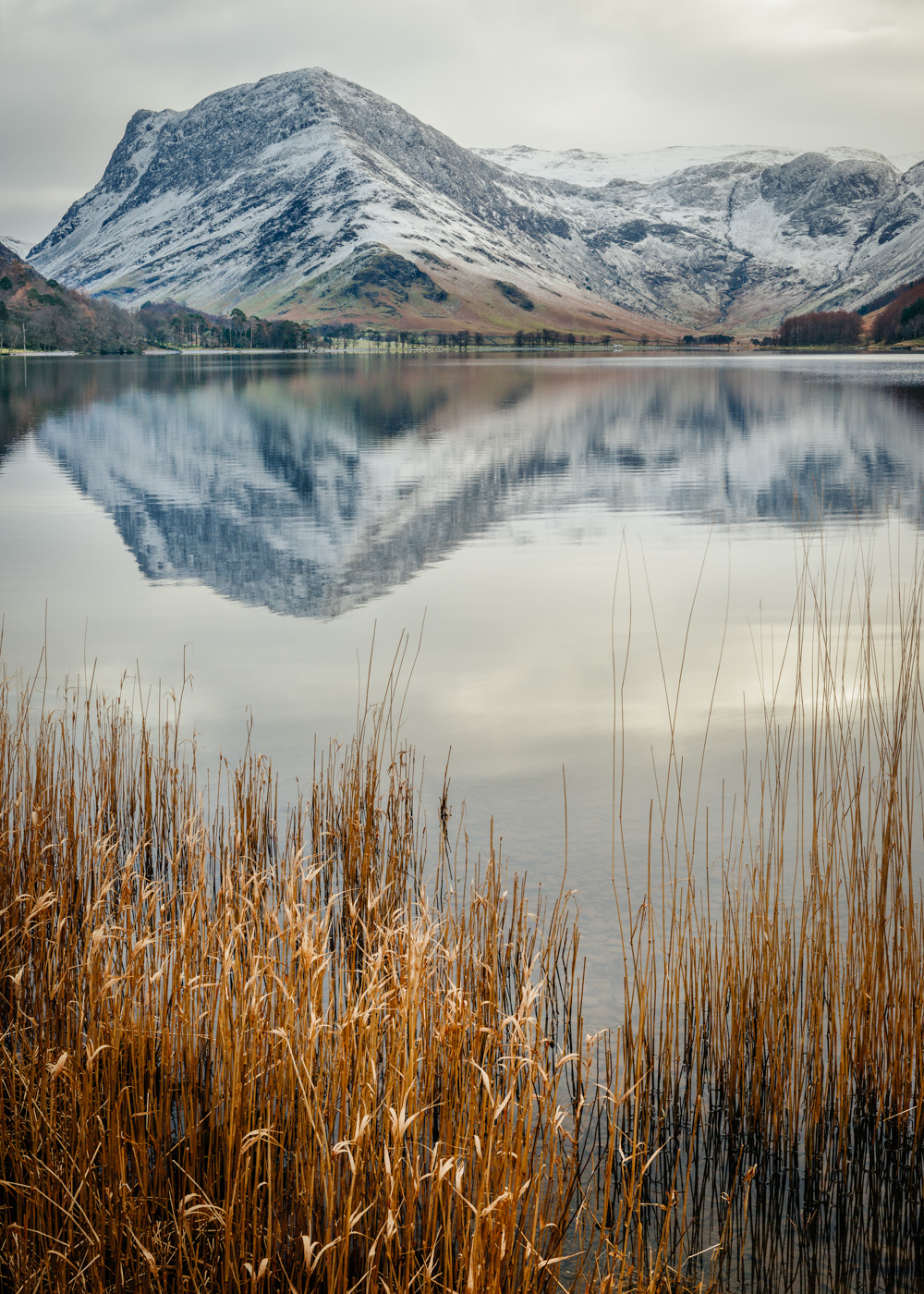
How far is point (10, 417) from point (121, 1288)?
4221 cm

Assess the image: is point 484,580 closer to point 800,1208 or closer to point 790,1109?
point 790,1109

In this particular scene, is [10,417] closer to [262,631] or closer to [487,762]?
[262,631]

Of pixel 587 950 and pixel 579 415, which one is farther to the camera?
pixel 579 415

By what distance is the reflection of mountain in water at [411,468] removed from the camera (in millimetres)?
18375

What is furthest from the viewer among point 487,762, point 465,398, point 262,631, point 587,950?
point 465,398

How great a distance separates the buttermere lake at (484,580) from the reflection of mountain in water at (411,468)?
13 cm

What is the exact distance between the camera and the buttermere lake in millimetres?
8484

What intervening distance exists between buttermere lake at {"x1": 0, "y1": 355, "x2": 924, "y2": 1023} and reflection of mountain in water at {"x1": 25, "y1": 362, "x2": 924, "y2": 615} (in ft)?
0.43

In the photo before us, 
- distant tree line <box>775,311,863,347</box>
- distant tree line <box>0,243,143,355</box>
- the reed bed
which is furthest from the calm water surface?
distant tree line <box>775,311,863,347</box>

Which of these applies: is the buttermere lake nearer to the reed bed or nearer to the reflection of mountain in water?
the reflection of mountain in water

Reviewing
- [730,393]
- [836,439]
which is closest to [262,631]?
[836,439]

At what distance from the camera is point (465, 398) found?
5359 cm

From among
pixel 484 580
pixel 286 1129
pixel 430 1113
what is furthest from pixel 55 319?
pixel 286 1129

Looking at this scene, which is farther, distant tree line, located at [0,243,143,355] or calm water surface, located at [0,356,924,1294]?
distant tree line, located at [0,243,143,355]
